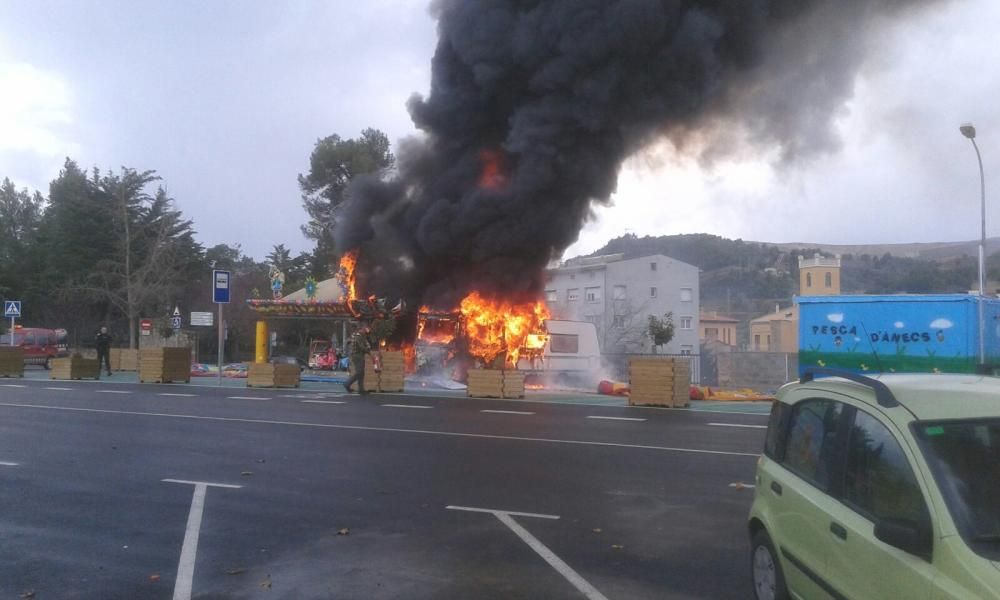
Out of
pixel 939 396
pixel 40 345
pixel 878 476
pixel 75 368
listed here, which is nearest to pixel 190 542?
pixel 878 476

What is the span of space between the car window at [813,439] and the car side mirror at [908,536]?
86 cm

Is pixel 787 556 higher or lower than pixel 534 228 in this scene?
lower

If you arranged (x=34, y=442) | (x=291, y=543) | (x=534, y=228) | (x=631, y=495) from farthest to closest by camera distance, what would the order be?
(x=534, y=228) → (x=34, y=442) → (x=631, y=495) → (x=291, y=543)

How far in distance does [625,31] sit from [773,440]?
19.2m

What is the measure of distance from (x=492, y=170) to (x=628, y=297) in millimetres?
26539

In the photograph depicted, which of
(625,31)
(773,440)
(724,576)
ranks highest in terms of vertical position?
(625,31)

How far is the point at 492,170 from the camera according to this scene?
26609 mm

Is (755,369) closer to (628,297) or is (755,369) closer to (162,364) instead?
(162,364)

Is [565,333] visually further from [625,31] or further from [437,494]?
[437,494]

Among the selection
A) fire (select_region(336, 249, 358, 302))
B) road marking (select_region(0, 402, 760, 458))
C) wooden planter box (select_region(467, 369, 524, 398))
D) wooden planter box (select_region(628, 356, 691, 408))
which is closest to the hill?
wooden planter box (select_region(628, 356, 691, 408))

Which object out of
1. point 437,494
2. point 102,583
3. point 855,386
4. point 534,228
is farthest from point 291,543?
point 534,228

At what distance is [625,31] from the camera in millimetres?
22672

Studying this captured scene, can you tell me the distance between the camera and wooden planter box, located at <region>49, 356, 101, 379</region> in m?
26.6

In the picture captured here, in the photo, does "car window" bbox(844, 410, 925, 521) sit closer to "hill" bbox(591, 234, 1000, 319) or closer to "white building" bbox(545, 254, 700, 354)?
"hill" bbox(591, 234, 1000, 319)
